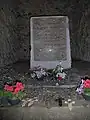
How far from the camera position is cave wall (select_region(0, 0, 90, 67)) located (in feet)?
10.6

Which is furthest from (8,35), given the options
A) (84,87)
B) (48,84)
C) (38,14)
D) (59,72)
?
(84,87)

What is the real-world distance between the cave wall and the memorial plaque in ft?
1.58

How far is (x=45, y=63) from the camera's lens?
2781 mm

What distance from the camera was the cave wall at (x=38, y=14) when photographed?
323 cm

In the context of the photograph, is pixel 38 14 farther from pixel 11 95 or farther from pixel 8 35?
pixel 11 95

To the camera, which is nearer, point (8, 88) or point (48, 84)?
point (8, 88)

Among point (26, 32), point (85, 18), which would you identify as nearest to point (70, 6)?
point (85, 18)

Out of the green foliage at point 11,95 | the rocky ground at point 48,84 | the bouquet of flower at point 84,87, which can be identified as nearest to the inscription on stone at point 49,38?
the rocky ground at point 48,84

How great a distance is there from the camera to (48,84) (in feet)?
7.69

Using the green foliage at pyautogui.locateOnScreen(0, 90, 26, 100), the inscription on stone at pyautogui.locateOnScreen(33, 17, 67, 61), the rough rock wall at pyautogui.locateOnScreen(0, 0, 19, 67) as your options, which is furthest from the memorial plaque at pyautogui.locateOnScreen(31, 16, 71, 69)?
the green foliage at pyautogui.locateOnScreen(0, 90, 26, 100)

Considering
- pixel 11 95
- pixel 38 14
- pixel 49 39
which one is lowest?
pixel 11 95

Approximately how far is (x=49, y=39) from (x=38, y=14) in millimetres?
678

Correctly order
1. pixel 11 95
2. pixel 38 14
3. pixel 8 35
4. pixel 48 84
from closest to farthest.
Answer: pixel 11 95 → pixel 48 84 → pixel 8 35 → pixel 38 14

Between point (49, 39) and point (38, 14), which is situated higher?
point (38, 14)
